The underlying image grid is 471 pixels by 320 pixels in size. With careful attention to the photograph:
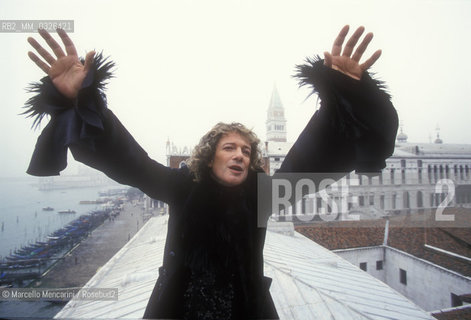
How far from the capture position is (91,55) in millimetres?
1251

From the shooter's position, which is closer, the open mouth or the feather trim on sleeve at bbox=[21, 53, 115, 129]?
the feather trim on sleeve at bbox=[21, 53, 115, 129]

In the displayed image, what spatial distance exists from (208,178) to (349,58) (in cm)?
108

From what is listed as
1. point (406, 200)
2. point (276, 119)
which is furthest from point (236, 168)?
point (276, 119)

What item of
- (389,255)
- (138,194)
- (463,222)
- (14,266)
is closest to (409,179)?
(463,222)

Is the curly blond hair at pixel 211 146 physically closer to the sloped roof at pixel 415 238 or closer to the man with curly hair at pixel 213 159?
the man with curly hair at pixel 213 159

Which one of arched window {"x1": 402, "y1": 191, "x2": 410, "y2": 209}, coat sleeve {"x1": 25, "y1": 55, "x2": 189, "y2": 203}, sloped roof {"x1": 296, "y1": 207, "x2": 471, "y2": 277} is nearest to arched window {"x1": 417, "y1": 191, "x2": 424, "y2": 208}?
arched window {"x1": 402, "y1": 191, "x2": 410, "y2": 209}

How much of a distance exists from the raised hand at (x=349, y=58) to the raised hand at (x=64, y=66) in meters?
1.27

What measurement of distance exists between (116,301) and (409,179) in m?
39.9

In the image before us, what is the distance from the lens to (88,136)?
1.13 m

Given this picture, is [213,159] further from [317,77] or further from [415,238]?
[415,238]

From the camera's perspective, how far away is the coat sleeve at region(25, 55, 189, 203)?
1.15 meters

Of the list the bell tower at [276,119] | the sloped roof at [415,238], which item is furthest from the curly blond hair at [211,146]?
the bell tower at [276,119]

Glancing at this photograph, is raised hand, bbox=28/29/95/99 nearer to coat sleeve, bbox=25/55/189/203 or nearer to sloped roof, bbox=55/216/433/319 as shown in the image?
coat sleeve, bbox=25/55/189/203

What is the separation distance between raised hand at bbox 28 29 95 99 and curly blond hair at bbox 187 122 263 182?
2.46ft
